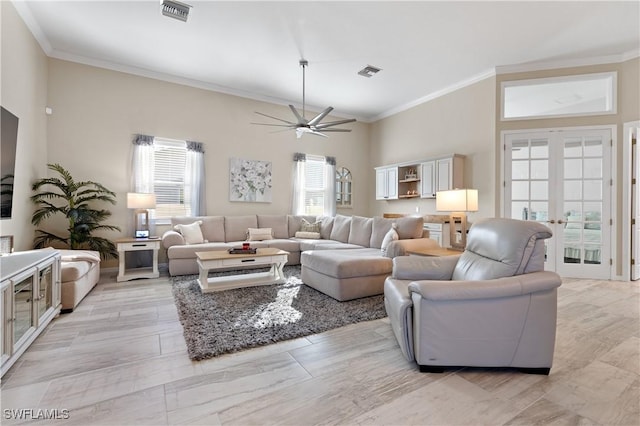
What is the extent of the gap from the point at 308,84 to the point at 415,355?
485cm

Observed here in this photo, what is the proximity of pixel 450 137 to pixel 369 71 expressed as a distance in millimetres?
1997

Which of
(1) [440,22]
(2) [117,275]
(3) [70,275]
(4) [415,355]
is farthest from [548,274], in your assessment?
(2) [117,275]

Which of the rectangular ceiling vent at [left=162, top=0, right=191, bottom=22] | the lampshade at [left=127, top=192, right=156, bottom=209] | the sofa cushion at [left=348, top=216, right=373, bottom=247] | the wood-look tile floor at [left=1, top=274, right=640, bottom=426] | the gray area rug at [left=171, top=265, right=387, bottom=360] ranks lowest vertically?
the wood-look tile floor at [left=1, top=274, right=640, bottom=426]

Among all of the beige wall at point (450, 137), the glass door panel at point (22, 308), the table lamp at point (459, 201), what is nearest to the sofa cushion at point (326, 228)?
the beige wall at point (450, 137)

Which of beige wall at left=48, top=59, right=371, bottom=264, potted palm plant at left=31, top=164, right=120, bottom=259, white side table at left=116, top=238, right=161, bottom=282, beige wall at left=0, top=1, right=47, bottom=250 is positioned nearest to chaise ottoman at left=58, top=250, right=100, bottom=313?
white side table at left=116, top=238, right=161, bottom=282

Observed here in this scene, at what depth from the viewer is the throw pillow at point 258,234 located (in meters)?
5.32

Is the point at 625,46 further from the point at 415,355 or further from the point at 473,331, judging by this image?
the point at 415,355

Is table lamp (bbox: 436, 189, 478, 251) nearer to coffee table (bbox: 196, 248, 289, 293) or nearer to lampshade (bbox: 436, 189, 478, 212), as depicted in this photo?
lampshade (bbox: 436, 189, 478, 212)

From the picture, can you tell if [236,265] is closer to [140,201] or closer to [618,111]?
[140,201]

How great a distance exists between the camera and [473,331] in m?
1.79

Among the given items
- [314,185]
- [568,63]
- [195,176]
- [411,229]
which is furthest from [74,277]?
[568,63]

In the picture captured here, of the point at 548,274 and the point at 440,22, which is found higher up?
the point at 440,22

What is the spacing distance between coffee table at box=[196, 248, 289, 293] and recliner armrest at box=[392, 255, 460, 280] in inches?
73.7

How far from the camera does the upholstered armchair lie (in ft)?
5.77
